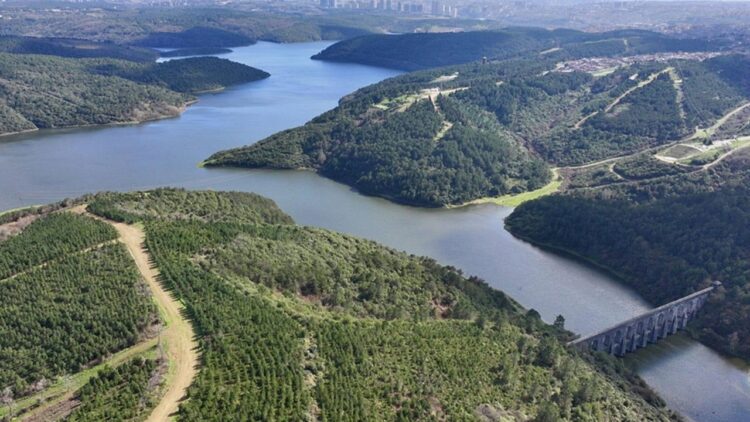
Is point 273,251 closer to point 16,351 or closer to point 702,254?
point 16,351

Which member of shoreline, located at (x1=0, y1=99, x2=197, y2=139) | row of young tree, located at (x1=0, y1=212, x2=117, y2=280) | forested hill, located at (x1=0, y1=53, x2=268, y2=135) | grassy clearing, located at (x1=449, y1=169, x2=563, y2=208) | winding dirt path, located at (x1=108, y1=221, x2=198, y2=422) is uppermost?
row of young tree, located at (x1=0, y1=212, x2=117, y2=280)

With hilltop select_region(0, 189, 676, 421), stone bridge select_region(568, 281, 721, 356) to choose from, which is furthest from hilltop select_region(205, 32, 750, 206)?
hilltop select_region(0, 189, 676, 421)

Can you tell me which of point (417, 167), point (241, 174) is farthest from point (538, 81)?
point (241, 174)

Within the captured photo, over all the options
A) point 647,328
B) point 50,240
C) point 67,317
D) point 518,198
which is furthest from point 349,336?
point 518,198

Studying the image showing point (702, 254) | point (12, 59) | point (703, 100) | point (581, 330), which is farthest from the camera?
point (12, 59)

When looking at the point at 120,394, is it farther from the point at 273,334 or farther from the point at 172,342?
the point at 273,334

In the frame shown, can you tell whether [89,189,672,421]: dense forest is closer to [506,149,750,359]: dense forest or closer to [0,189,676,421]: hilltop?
[0,189,676,421]: hilltop
